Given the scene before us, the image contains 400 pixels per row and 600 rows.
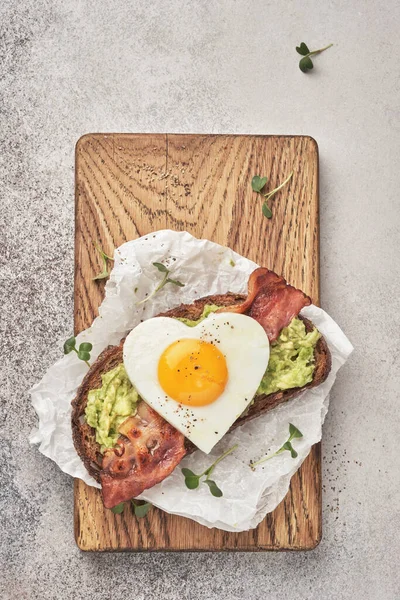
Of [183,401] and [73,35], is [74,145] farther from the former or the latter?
[183,401]

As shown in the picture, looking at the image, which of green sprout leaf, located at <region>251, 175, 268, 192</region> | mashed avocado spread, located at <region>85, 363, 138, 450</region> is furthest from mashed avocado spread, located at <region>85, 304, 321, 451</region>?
green sprout leaf, located at <region>251, 175, 268, 192</region>

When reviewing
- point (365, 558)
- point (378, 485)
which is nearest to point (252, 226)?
point (378, 485)

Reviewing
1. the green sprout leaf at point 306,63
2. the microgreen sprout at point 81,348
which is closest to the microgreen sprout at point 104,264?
the microgreen sprout at point 81,348

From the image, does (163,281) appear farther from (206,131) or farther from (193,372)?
→ (206,131)

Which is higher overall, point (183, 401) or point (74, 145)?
point (74, 145)

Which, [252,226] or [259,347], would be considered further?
[252,226]

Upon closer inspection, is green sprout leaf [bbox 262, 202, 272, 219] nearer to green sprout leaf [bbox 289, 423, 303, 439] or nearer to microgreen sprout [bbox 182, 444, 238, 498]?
green sprout leaf [bbox 289, 423, 303, 439]
